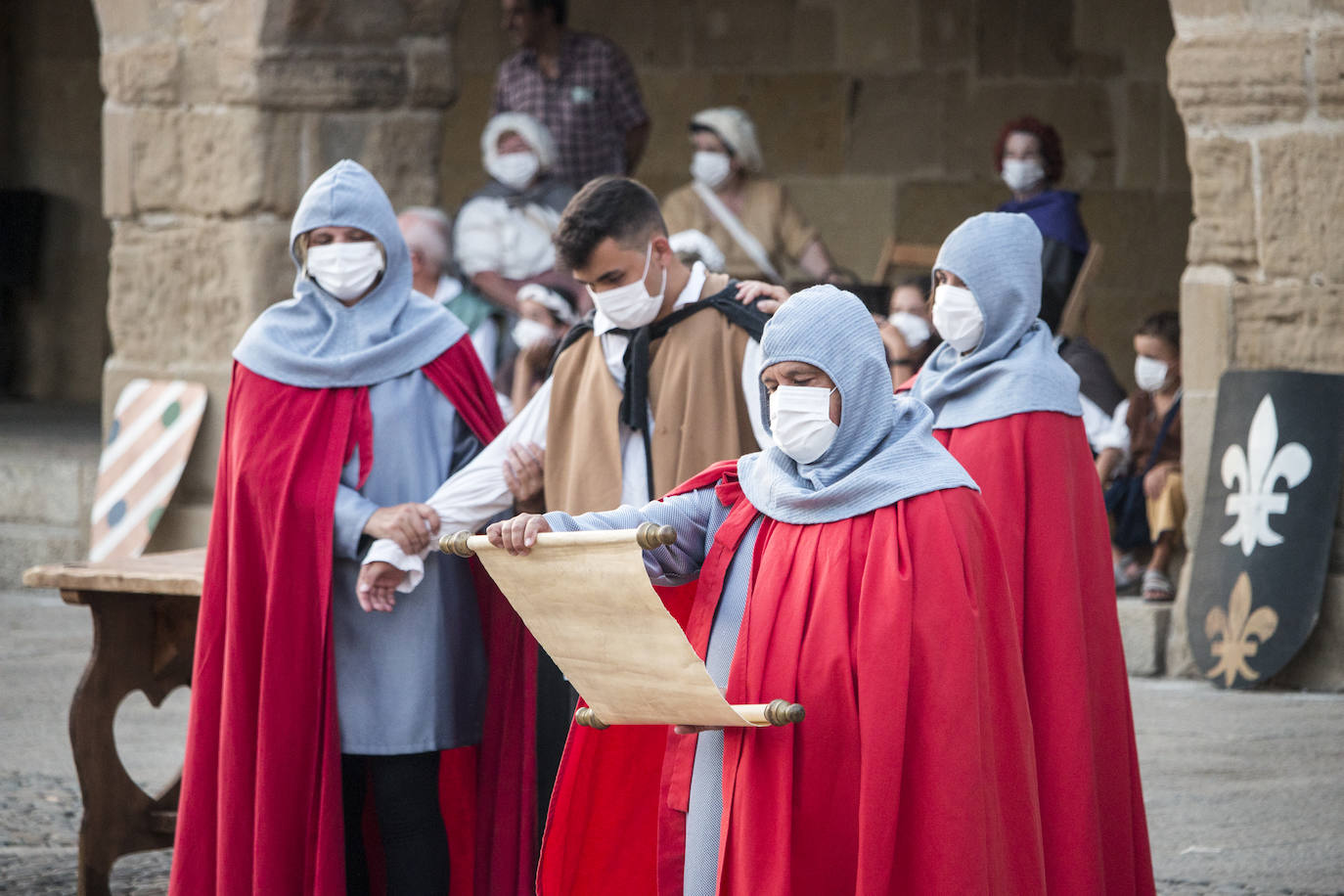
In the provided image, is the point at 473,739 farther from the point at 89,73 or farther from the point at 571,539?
the point at 89,73

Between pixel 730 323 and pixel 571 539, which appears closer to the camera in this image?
pixel 571 539

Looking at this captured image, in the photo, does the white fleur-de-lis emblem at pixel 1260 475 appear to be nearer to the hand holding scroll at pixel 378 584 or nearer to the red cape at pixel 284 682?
the red cape at pixel 284 682

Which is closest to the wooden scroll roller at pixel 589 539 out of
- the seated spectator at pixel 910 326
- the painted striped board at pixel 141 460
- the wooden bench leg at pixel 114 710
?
the wooden bench leg at pixel 114 710

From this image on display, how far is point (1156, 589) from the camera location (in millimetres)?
6285

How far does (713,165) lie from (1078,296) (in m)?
1.55

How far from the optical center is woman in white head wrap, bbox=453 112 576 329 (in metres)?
7.28

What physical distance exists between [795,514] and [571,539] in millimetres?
337

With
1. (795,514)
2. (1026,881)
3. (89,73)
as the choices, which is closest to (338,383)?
(795,514)

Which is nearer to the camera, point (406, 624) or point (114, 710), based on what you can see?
point (406, 624)

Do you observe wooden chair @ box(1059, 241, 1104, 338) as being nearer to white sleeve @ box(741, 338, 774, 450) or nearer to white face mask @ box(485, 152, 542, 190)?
white face mask @ box(485, 152, 542, 190)

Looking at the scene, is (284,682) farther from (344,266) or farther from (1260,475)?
(1260,475)

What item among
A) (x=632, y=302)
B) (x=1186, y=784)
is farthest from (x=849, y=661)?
(x=1186, y=784)

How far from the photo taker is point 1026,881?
2.75 m

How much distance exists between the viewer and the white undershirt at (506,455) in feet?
11.8
